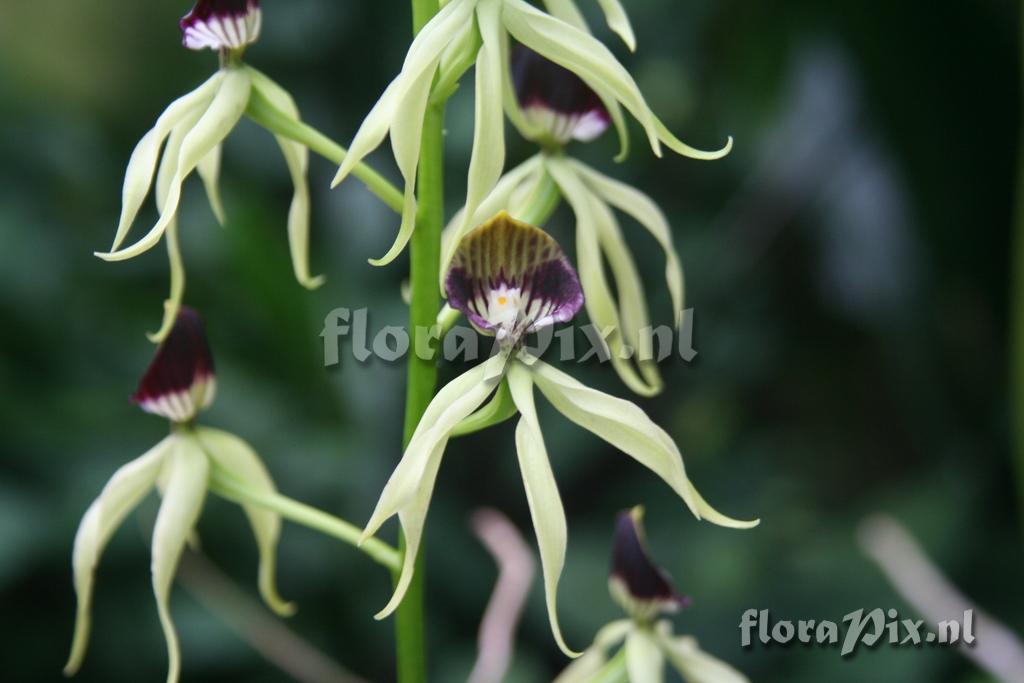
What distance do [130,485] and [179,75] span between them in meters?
1.42

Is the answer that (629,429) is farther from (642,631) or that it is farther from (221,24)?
(221,24)

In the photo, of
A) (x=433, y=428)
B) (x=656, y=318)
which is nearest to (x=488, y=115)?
(x=433, y=428)

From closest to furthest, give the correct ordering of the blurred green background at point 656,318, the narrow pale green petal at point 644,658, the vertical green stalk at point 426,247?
the vertical green stalk at point 426,247 < the narrow pale green petal at point 644,658 < the blurred green background at point 656,318

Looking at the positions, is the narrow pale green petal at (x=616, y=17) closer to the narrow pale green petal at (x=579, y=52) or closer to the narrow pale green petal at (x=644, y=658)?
the narrow pale green petal at (x=579, y=52)

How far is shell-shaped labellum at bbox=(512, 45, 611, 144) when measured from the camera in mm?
1102

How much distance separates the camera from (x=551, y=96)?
1.10m

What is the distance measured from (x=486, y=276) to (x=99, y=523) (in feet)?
1.41

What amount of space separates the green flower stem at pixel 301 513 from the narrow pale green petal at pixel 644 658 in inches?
9.7

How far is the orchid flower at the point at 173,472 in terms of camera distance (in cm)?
102

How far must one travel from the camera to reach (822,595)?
1.78 metres

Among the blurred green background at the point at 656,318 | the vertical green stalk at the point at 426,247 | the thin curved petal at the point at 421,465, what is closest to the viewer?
the thin curved petal at the point at 421,465

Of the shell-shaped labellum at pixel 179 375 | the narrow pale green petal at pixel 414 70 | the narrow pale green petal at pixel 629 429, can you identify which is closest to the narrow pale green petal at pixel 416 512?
Result: the narrow pale green petal at pixel 629 429

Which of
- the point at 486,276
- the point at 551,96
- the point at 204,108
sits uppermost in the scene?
the point at 551,96


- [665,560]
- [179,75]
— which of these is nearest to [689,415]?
[665,560]
